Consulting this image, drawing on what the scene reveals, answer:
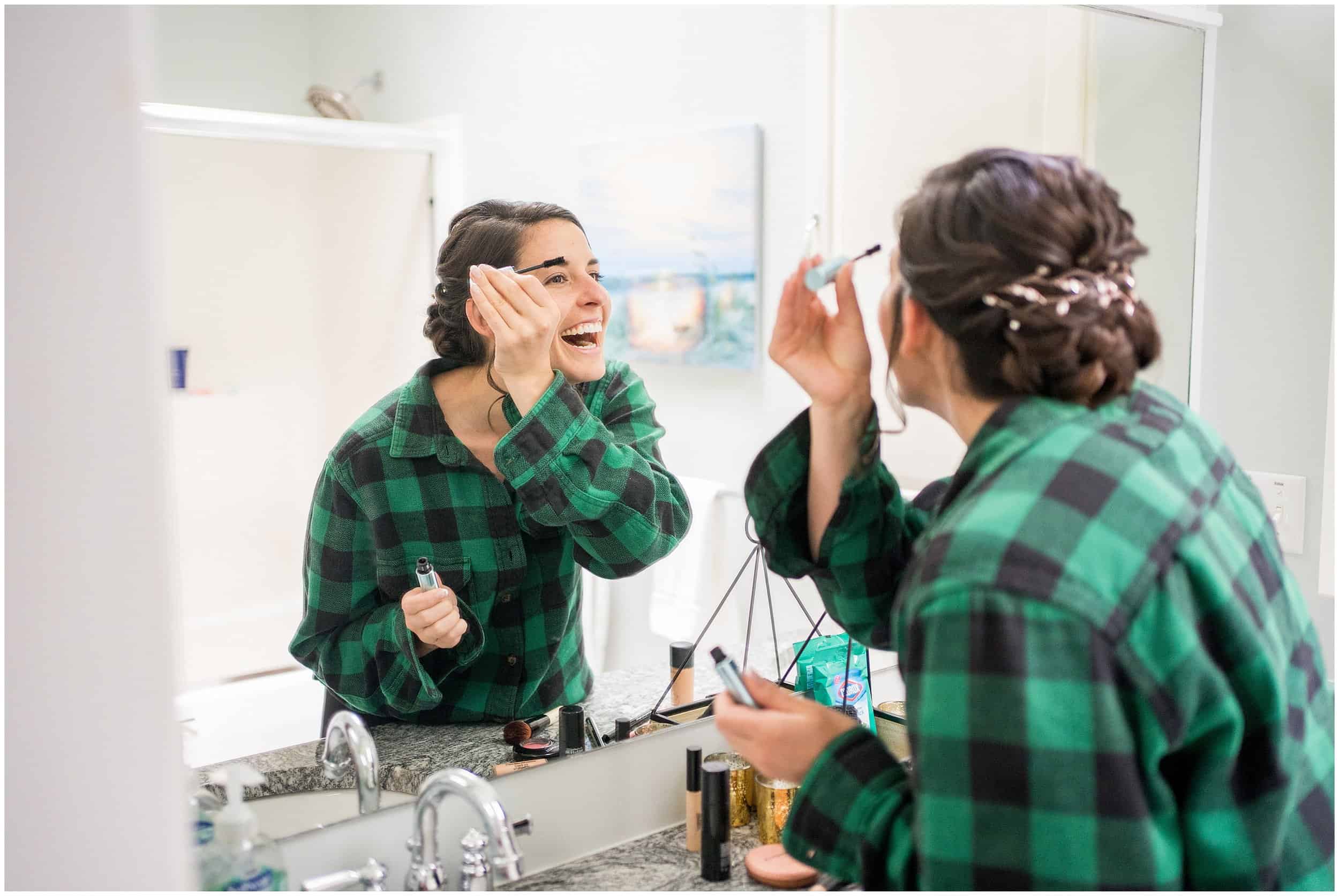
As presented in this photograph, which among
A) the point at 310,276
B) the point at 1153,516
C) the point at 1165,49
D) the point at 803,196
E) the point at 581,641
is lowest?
the point at 581,641

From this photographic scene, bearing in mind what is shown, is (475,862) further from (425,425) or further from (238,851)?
(425,425)

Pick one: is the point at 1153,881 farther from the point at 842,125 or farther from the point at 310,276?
the point at 842,125

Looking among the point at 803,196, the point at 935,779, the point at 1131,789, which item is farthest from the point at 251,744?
the point at 803,196

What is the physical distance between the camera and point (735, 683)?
3.09 feet

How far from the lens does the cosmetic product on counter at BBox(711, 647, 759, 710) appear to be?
0.92 metres

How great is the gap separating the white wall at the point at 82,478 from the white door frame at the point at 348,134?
0.23 m

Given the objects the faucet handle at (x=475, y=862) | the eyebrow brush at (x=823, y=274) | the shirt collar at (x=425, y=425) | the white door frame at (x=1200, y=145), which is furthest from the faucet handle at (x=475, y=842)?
the white door frame at (x=1200, y=145)

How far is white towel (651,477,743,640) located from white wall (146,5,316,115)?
1.87 feet

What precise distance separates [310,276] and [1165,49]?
4.04ft

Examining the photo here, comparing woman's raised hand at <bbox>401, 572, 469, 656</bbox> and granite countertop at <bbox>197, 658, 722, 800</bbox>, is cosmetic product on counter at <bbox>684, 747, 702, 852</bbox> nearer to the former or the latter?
granite countertop at <bbox>197, 658, 722, 800</bbox>

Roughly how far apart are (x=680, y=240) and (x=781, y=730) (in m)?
0.62

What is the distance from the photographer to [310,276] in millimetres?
972

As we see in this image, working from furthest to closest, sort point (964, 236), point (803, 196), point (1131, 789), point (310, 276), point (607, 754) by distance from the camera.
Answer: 1. point (803, 196)
2. point (607, 754)
3. point (310, 276)
4. point (964, 236)
5. point (1131, 789)

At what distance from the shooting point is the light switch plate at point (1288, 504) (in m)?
1.51
